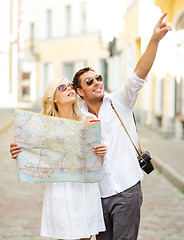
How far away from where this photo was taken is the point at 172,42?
16562 millimetres

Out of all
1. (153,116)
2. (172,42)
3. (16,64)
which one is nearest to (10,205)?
(172,42)

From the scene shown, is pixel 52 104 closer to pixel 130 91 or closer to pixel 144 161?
pixel 130 91

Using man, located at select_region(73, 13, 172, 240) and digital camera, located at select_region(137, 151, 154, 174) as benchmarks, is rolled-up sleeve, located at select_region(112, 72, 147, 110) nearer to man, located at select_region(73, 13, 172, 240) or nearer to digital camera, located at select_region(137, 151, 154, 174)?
man, located at select_region(73, 13, 172, 240)

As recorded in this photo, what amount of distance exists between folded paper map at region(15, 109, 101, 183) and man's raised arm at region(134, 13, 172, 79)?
0.46m

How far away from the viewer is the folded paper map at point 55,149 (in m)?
3.21

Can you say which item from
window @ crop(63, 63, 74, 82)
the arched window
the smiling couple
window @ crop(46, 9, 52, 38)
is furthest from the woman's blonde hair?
window @ crop(46, 9, 52, 38)

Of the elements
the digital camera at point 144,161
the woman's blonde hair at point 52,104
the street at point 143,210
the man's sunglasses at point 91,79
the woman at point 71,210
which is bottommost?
the street at point 143,210

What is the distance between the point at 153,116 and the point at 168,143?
16.3ft

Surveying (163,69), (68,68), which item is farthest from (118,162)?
(68,68)

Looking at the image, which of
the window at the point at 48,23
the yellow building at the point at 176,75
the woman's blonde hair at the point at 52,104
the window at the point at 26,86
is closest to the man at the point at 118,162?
the woman's blonde hair at the point at 52,104

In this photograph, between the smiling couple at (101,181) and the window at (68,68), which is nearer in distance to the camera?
the smiling couple at (101,181)

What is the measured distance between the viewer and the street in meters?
5.68

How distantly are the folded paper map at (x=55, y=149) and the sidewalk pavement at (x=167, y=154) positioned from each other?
5247 mm

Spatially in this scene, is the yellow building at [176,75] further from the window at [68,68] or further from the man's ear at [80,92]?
the window at [68,68]
